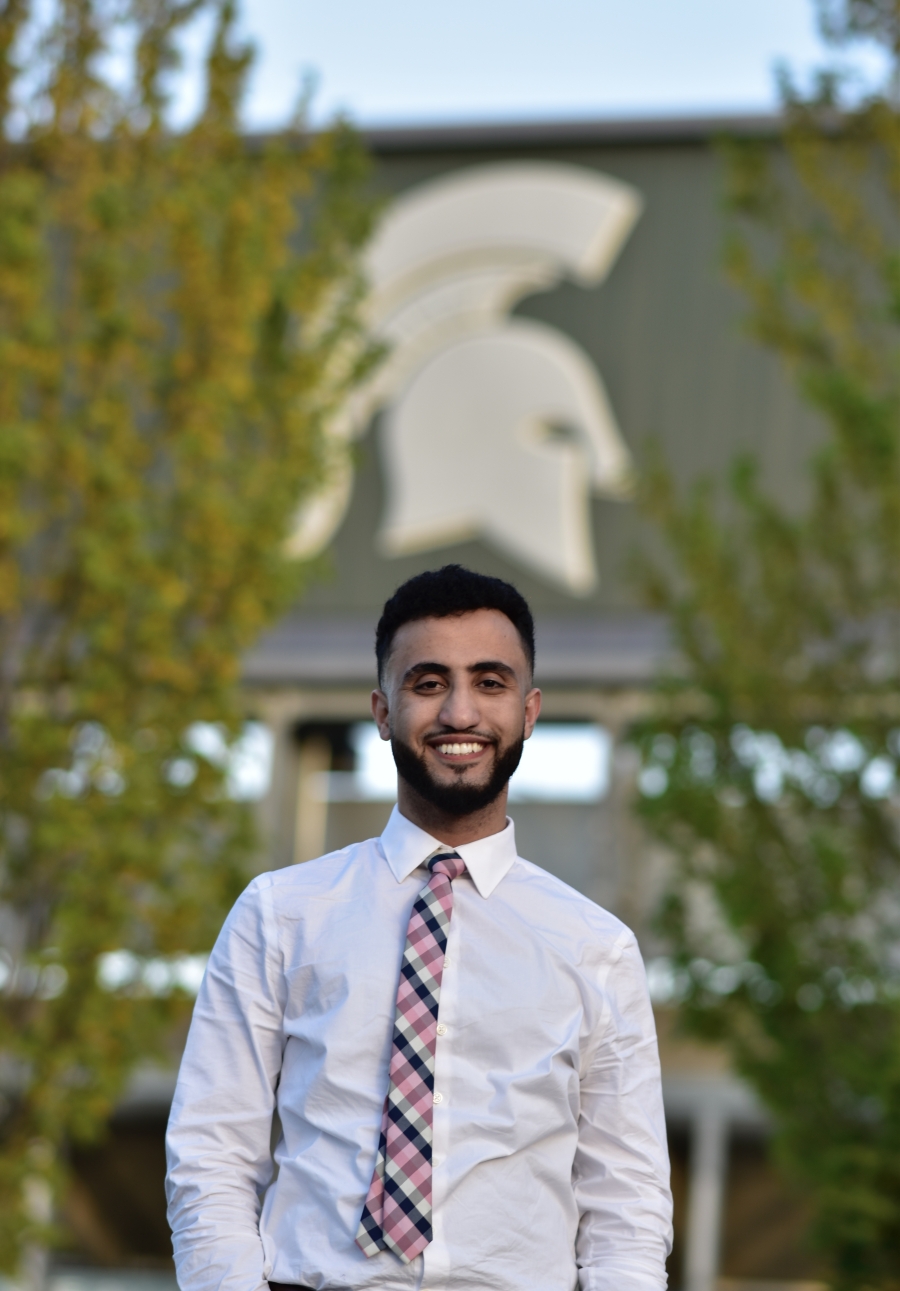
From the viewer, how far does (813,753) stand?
293 inches

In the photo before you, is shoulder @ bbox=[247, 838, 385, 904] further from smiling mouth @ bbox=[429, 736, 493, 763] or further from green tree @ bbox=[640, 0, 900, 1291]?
green tree @ bbox=[640, 0, 900, 1291]

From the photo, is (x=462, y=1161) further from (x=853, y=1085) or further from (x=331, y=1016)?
(x=853, y=1085)

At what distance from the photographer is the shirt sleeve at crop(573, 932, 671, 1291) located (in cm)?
219

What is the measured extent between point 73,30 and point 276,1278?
6667 millimetres

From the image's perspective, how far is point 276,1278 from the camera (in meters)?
2.12

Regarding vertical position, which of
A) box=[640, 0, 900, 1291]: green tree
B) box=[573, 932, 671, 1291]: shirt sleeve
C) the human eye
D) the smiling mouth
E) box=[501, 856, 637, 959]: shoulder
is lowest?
box=[573, 932, 671, 1291]: shirt sleeve

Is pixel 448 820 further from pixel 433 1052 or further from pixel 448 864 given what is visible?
pixel 433 1052

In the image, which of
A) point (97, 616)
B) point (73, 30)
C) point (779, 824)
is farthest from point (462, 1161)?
point (73, 30)

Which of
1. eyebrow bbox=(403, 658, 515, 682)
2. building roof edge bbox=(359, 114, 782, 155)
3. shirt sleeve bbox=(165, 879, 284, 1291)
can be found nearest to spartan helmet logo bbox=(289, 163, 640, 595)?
building roof edge bbox=(359, 114, 782, 155)

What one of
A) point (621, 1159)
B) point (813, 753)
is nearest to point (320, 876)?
point (621, 1159)

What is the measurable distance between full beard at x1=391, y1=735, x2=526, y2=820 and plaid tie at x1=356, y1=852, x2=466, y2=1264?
11 cm

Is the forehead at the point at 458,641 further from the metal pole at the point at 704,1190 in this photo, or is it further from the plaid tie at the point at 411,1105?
the metal pole at the point at 704,1190

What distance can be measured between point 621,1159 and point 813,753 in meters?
5.38

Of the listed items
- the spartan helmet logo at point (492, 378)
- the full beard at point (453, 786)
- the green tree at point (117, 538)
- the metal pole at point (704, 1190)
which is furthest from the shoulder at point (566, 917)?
the metal pole at point (704, 1190)
